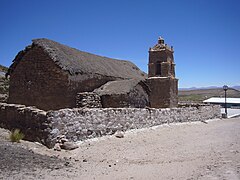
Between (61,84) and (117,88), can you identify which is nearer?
(61,84)

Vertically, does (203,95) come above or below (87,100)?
above

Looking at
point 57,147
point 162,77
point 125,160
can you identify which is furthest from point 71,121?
→ point 162,77

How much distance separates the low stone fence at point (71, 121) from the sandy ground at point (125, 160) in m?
0.47

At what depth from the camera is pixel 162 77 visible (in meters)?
26.3

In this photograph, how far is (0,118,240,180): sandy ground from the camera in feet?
22.2

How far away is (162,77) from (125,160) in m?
18.4

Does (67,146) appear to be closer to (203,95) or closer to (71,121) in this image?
(71,121)

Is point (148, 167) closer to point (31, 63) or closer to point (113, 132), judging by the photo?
point (113, 132)

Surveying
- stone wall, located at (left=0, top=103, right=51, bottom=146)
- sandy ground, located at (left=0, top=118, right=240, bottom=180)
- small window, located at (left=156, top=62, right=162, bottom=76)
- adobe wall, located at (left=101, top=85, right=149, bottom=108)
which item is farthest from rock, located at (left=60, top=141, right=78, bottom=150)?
small window, located at (left=156, top=62, right=162, bottom=76)

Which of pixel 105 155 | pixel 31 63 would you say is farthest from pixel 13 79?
pixel 105 155

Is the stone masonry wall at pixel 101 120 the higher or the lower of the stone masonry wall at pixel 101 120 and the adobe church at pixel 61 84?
the lower

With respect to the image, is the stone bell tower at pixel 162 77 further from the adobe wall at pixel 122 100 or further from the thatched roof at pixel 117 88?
the adobe wall at pixel 122 100

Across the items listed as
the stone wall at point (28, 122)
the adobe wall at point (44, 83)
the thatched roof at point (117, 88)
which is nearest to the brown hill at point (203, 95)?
the thatched roof at point (117, 88)

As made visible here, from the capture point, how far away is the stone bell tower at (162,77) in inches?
1015
